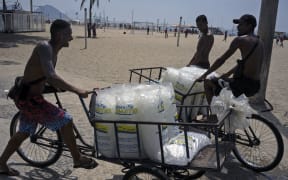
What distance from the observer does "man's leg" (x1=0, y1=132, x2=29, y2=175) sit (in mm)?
3676

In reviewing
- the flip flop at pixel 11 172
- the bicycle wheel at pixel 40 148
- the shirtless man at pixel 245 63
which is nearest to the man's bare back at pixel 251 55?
the shirtless man at pixel 245 63

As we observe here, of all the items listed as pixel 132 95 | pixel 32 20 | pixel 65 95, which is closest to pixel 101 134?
pixel 132 95

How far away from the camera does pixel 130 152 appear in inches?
124

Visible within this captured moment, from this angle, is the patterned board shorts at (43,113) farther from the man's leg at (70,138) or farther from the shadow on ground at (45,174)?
the shadow on ground at (45,174)

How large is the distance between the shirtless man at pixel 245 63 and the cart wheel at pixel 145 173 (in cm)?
163

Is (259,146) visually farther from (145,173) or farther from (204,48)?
(204,48)

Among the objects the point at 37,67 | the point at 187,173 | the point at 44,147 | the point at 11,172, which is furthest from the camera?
the point at 44,147

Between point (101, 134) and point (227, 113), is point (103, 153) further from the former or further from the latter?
point (227, 113)

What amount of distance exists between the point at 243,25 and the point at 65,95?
15.7 feet

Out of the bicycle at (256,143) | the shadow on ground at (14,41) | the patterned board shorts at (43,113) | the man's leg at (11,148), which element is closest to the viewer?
the patterned board shorts at (43,113)

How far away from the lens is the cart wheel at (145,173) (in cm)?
295

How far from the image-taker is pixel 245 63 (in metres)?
4.24

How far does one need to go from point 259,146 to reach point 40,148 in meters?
2.86

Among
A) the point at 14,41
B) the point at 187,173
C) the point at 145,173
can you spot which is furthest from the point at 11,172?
the point at 14,41
